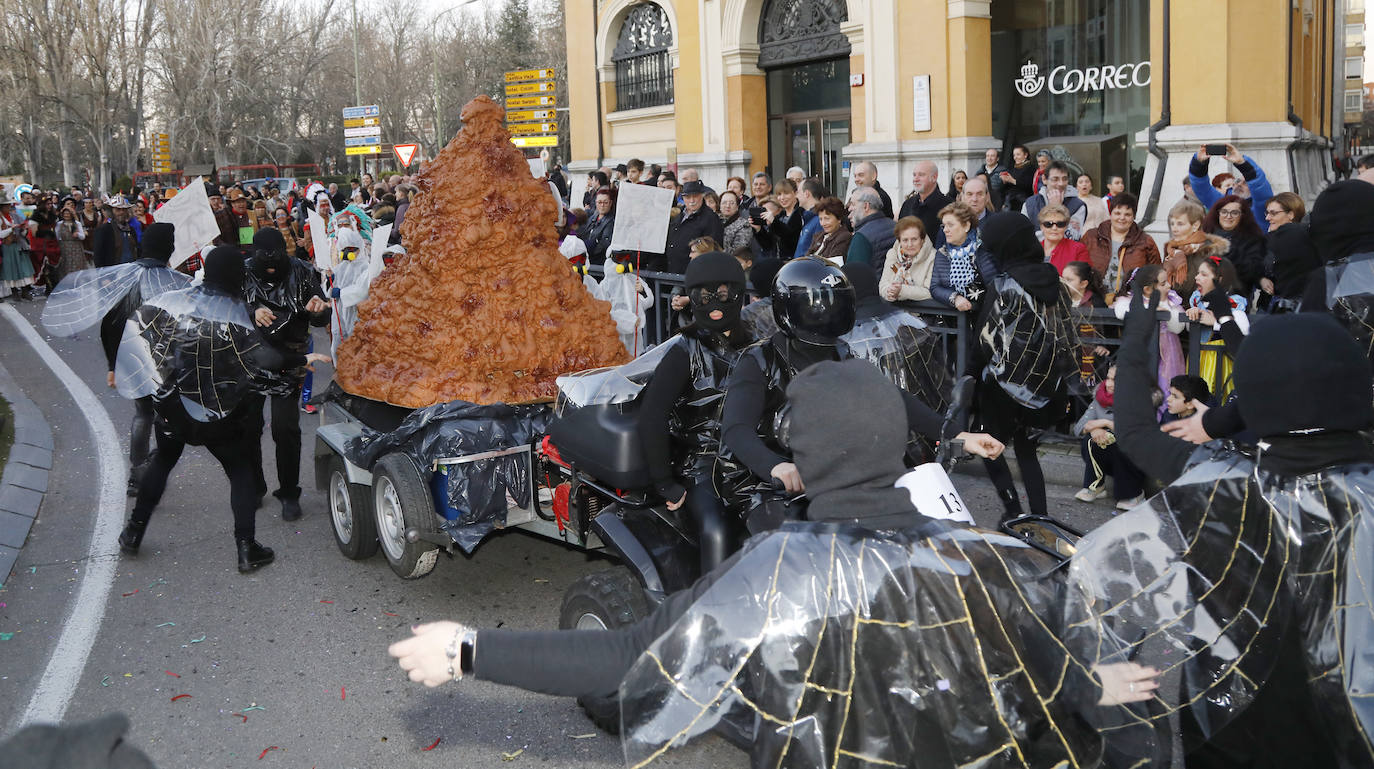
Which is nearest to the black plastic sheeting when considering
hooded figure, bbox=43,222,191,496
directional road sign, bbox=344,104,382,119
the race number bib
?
hooded figure, bbox=43,222,191,496

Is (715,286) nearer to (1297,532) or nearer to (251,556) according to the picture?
(1297,532)

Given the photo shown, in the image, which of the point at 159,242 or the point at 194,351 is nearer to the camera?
the point at 194,351

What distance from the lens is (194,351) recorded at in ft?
20.9

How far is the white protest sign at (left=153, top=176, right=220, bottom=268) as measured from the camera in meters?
7.49

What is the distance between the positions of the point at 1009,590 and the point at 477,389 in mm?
4220

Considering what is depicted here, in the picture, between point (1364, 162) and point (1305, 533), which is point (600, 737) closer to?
point (1305, 533)

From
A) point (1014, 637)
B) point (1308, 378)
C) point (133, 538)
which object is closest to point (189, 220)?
point (133, 538)

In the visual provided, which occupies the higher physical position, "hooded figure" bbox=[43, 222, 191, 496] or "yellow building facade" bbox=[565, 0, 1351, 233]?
"yellow building facade" bbox=[565, 0, 1351, 233]

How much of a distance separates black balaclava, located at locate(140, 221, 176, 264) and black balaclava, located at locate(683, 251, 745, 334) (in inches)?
178

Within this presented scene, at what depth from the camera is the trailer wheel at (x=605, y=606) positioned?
14.0 feet

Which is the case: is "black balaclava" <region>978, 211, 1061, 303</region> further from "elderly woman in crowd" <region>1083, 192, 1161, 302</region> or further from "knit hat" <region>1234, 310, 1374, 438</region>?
"knit hat" <region>1234, 310, 1374, 438</region>

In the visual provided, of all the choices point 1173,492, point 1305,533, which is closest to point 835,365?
point 1173,492

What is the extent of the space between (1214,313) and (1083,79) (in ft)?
37.1

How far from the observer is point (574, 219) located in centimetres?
1465
